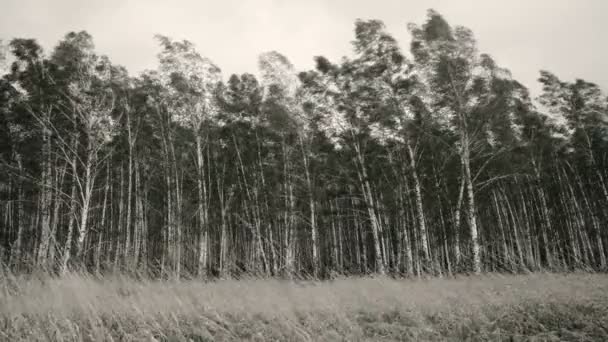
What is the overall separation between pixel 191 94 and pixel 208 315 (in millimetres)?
11366

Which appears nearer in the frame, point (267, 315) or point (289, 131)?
point (267, 315)

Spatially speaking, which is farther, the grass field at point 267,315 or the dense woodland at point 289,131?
the dense woodland at point 289,131

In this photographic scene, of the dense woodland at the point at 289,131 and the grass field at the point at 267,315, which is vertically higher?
the dense woodland at the point at 289,131

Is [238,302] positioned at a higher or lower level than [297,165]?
lower

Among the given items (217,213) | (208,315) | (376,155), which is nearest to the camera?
(208,315)

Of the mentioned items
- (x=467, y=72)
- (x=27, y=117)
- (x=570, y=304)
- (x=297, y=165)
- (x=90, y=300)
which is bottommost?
(x=570, y=304)

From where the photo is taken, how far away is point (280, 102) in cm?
1412

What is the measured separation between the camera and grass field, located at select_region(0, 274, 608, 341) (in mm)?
3816

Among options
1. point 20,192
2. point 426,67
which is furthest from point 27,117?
point 426,67

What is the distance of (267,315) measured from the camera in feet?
15.5

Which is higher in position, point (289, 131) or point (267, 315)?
point (289, 131)

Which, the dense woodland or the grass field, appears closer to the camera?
the grass field

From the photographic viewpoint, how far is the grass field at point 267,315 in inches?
150

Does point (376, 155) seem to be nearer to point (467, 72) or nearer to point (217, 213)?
point (467, 72)
